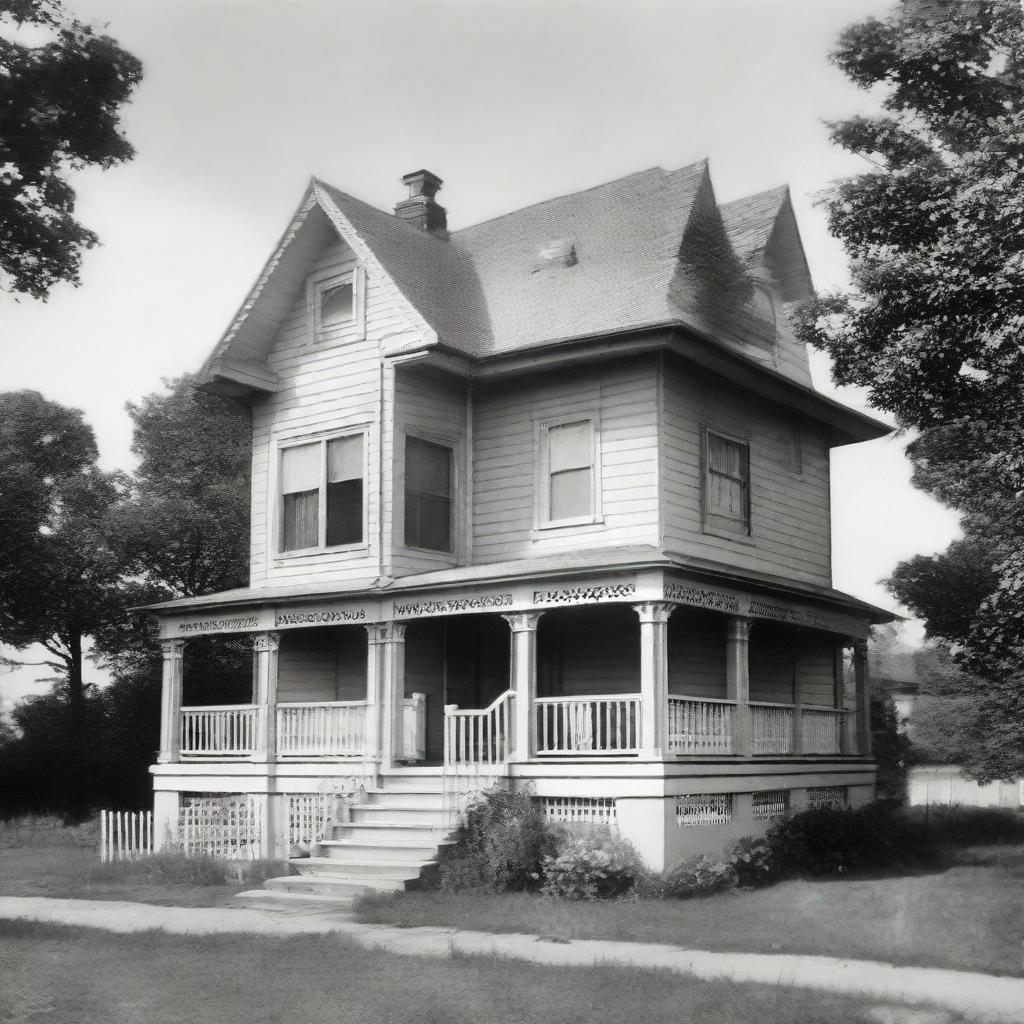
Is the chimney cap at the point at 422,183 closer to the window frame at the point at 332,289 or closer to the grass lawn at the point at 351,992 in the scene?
the window frame at the point at 332,289

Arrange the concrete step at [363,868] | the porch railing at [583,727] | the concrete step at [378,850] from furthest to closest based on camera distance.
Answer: the porch railing at [583,727] → the concrete step at [378,850] → the concrete step at [363,868]

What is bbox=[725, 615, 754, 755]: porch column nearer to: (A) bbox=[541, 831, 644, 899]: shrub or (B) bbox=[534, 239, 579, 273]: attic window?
(A) bbox=[541, 831, 644, 899]: shrub

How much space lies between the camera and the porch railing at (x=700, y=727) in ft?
62.0

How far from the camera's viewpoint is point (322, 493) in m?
23.1

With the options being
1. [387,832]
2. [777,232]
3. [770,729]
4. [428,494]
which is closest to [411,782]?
[387,832]

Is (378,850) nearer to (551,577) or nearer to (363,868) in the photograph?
(363,868)

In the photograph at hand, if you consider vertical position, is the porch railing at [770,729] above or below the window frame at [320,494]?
below

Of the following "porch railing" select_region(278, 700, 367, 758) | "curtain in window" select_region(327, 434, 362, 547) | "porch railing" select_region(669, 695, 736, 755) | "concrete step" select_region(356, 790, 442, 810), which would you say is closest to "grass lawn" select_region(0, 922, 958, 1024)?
"concrete step" select_region(356, 790, 442, 810)

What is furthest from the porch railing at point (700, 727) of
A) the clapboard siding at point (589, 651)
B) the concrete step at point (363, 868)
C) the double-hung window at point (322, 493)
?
the double-hung window at point (322, 493)

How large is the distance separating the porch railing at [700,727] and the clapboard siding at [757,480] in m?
2.44

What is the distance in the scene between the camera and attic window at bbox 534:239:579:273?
941 inches

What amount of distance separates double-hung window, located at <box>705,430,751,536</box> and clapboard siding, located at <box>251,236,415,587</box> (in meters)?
5.10

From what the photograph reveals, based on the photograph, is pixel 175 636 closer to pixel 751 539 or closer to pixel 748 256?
pixel 751 539

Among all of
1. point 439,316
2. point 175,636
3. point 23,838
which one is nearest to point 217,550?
point 23,838
